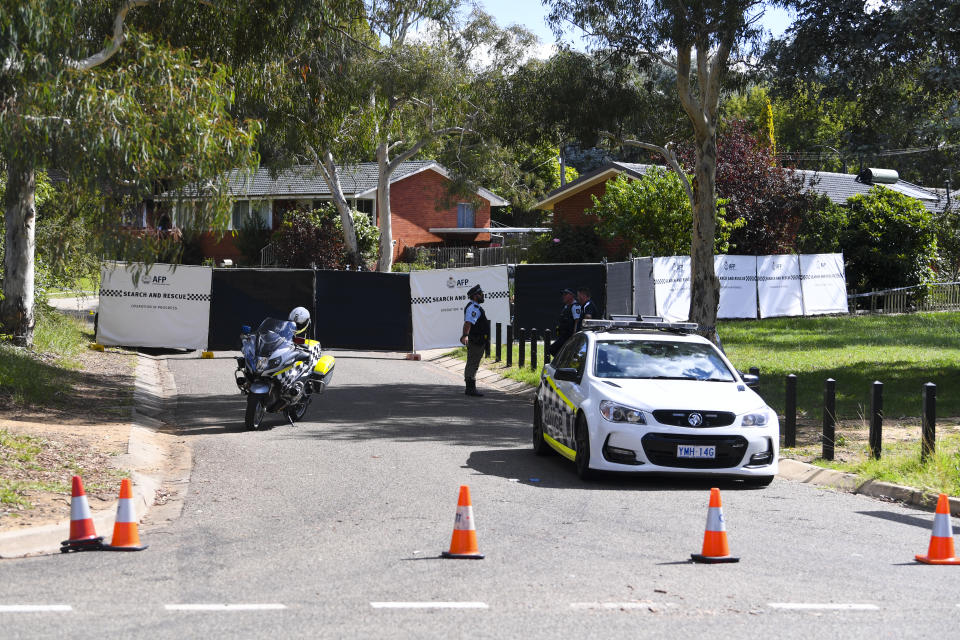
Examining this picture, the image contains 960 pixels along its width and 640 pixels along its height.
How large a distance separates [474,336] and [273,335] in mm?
5090

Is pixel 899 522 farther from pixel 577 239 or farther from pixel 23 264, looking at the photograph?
pixel 577 239

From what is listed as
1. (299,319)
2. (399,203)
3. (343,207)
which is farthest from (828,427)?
(399,203)

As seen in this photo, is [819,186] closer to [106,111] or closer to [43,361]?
[43,361]

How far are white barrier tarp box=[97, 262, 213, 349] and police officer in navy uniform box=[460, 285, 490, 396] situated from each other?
9.48 meters

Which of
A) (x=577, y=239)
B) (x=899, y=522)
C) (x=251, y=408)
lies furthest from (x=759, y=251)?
(x=899, y=522)

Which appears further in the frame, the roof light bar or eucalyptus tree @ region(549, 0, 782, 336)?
eucalyptus tree @ region(549, 0, 782, 336)

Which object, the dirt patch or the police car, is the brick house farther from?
the police car

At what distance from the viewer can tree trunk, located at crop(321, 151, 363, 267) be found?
42.2 m

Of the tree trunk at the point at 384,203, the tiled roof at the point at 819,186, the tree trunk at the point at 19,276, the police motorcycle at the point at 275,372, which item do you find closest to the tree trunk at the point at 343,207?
the tree trunk at the point at 384,203

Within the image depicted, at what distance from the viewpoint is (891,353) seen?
953 inches

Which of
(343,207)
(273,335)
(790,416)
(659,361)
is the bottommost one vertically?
(790,416)

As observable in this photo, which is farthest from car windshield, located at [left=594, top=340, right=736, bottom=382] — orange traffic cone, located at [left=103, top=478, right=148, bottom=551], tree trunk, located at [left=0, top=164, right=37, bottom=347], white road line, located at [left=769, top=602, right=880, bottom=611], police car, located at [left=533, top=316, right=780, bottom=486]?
tree trunk, located at [left=0, top=164, right=37, bottom=347]

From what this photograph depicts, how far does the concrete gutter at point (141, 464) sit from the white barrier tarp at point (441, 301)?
7.16 metres

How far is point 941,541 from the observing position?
7.80 metres
